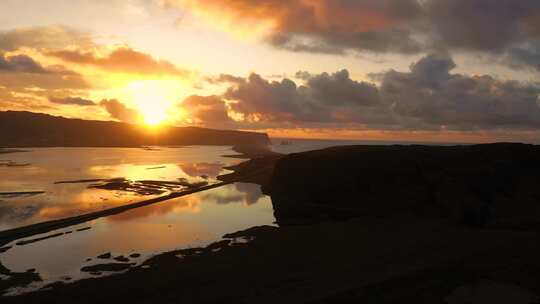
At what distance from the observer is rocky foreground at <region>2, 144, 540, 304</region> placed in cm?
1923

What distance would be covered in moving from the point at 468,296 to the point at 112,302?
16584 millimetres

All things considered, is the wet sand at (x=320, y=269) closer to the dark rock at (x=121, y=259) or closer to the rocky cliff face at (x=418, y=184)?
the dark rock at (x=121, y=259)

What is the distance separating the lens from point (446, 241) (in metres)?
29.3

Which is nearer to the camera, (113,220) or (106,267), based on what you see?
(106,267)

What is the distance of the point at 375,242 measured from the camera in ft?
95.5

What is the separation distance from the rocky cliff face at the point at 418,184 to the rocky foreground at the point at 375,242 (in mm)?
126

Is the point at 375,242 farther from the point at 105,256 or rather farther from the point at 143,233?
the point at 105,256

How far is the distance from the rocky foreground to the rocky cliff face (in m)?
0.13

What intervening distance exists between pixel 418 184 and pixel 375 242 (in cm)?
1592

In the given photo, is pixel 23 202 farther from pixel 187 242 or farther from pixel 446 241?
pixel 446 241

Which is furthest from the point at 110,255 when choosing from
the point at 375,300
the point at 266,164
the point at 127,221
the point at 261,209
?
the point at 266,164

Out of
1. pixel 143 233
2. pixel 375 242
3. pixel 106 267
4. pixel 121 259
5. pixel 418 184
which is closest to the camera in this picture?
pixel 106 267

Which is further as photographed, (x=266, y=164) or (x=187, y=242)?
(x=266, y=164)

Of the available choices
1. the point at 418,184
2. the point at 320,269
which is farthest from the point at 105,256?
the point at 418,184
